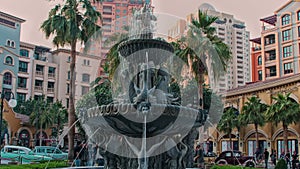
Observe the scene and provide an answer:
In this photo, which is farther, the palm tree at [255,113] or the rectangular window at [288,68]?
the rectangular window at [288,68]

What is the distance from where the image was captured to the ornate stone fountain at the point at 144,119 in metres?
9.38

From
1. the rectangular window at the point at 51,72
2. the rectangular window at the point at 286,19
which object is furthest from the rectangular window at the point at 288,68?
the rectangular window at the point at 51,72

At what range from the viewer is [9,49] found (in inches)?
2175

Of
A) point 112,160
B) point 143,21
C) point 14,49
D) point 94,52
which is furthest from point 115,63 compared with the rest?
point 94,52

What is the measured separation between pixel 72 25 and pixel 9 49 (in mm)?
34207

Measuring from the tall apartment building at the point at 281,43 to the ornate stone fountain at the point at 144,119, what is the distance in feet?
162

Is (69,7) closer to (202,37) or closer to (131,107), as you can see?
(202,37)

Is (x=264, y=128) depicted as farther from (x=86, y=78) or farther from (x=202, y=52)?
(x=86, y=78)

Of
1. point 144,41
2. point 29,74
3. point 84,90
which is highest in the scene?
point 29,74

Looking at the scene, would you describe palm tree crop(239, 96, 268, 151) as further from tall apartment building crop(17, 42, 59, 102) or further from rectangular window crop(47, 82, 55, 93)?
rectangular window crop(47, 82, 55, 93)

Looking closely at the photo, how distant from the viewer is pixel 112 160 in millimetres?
11570

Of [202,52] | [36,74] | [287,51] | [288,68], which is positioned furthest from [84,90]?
[202,52]

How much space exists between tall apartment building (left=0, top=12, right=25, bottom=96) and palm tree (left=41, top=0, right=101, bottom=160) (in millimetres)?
31315

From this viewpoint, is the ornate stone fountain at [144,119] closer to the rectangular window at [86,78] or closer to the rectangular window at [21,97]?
the rectangular window at [21,97]
